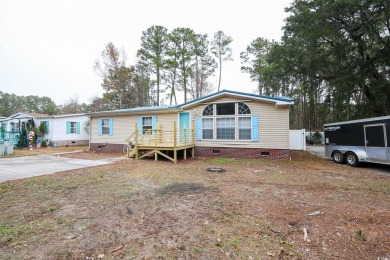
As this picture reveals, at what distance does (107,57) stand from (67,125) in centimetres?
1059

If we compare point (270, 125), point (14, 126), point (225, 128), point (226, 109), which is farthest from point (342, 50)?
point (14, 126)

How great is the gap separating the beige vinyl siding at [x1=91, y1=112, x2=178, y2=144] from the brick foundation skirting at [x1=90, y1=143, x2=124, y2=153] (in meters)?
0.23

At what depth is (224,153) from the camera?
36.6 feet

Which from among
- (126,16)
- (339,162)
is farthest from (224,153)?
(126,16)

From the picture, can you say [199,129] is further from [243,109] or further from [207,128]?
[243,109]

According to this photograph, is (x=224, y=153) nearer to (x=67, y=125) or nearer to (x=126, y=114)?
(x=126, y=114)

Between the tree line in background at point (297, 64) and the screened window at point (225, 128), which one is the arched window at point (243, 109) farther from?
the tree line in background at point (297, 64)

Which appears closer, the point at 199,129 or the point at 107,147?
the point at 199,129

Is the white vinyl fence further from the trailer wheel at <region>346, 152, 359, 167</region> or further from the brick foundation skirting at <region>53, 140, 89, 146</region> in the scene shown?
the brick foundation skirting at <region>53, 140, 89, 146</region>

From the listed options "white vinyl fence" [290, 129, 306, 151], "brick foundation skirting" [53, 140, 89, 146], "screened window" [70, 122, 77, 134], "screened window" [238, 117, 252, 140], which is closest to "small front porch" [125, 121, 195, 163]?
"screened window" [238, 117, 252, 140]

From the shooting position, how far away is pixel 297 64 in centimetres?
1379

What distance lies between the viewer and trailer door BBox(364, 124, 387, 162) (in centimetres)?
766

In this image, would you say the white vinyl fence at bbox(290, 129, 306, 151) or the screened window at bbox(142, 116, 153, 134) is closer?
the screened window at bbox(142, 116, 153, 134)

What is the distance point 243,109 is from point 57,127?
16.6 metres
